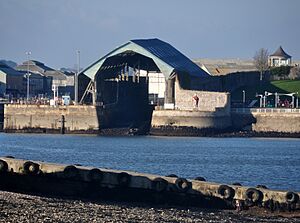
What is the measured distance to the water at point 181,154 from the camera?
3950 cm

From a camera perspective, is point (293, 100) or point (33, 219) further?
point (293, 100)

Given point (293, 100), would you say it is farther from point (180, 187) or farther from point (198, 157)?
point (180, 187)

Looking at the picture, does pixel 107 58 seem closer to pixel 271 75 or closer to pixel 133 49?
pixel 133 49

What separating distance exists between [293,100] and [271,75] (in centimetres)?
1854

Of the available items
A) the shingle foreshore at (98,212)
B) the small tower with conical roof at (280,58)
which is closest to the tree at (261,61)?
the small tower with conical roof at (280,58)

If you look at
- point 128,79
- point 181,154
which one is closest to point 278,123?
point 128,79

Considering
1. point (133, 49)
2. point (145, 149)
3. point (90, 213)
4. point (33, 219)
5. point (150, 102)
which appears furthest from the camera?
point (150, 102)

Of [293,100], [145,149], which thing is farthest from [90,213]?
[293,100]

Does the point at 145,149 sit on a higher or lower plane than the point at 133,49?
lower

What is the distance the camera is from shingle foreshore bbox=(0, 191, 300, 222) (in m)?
21.7

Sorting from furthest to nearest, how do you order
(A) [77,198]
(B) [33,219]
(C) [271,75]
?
1. (C) [271,75]
2. (A) [77,198]
3. (B) [33,219]

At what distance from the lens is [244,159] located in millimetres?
47906

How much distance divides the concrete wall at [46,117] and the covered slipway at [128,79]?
103 centimetres

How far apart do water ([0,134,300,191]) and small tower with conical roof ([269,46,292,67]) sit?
199 feet
